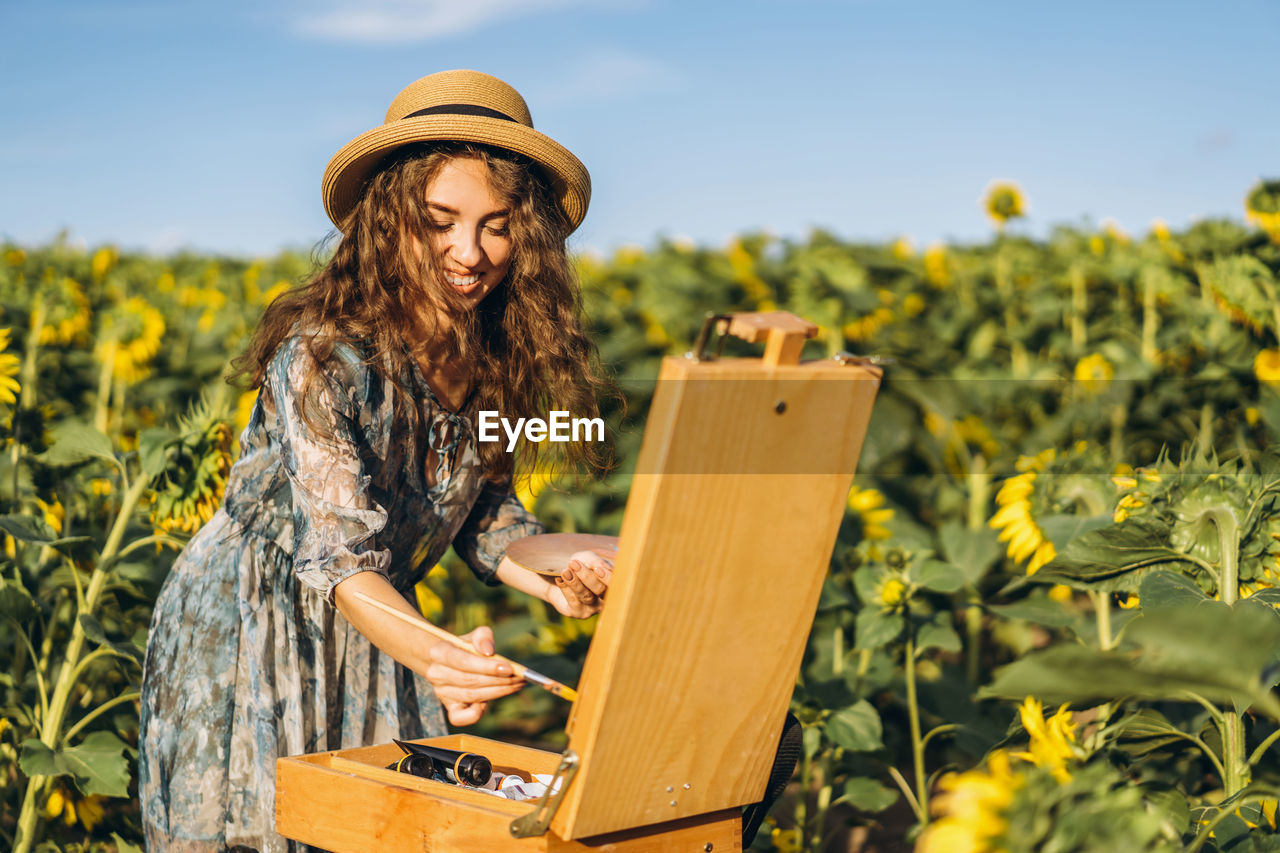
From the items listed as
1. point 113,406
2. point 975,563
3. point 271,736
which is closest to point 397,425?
point 271,736

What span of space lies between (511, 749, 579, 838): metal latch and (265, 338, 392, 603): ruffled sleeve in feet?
1.42

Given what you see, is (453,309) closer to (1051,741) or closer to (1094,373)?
(1051,741)

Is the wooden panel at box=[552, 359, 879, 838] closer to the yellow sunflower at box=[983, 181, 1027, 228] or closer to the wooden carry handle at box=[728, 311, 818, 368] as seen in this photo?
the wooden carry handle at box=[728, 311, 818, 368]

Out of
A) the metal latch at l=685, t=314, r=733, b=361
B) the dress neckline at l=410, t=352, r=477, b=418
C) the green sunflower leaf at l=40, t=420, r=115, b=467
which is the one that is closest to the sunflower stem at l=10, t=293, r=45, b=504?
the green sunflower leaf at l=40, t=420, r=115, b=467

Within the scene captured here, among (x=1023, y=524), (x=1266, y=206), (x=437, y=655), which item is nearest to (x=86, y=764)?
(x=437, y=655)

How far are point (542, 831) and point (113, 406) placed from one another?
12.8ft

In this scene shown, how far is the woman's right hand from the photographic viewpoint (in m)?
1.08

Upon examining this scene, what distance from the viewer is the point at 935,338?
4664mm

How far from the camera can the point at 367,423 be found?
57.4 inches

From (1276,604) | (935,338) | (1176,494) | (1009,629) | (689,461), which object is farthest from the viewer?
(935,338)

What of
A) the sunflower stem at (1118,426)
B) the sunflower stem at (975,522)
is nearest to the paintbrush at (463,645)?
the sunflower stem at (975,522)

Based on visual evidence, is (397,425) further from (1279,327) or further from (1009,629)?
(1009,629)

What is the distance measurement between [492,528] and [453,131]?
0.65m

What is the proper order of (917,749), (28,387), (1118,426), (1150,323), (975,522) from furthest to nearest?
(1150,323), (1118,426), (975,522), (28,387), (917,749)
